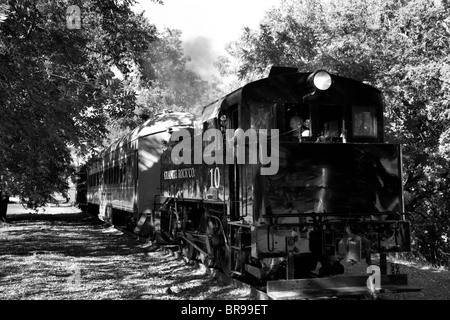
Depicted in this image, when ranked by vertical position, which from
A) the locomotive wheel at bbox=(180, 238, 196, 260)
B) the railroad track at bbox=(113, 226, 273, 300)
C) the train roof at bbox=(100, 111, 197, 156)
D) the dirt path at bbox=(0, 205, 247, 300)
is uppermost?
the train roof at bbox=(100, 111, 197, 156)

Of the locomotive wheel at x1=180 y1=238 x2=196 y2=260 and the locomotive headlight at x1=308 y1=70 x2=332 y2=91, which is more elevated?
the locomotive headlight at x1=308 y1=70 x2=332 y2=91

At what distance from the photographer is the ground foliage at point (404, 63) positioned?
633 inches

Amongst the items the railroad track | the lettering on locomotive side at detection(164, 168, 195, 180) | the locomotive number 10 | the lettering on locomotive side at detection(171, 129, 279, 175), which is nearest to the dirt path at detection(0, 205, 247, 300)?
the railroad track

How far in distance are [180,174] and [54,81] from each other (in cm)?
347

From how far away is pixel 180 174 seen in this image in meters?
10.9

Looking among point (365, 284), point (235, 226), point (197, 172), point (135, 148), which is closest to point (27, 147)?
point (135, 148)

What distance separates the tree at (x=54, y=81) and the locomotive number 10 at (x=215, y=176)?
295cm

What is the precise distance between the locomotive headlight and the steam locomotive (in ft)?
0.05

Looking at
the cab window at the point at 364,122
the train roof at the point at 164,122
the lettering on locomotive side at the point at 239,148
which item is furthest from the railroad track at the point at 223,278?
the train roof at the point at 164,122

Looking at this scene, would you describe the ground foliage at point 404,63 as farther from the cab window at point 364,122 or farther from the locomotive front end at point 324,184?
the locomotive front end at point 324,184

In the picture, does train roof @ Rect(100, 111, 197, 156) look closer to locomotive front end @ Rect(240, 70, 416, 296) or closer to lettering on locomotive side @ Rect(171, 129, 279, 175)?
lettering on locomotive side @ Rect(171, 129, 279, 175)

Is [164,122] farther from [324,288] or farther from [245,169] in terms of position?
[324,288]

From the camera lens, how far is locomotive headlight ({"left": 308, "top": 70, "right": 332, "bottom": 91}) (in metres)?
6.93
